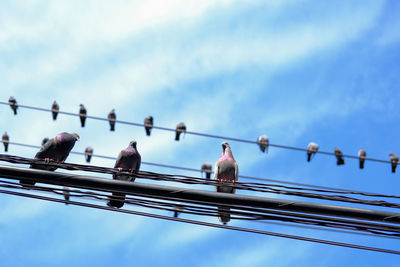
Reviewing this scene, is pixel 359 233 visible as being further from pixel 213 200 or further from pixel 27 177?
pixel 27 177

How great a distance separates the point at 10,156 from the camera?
498 cm

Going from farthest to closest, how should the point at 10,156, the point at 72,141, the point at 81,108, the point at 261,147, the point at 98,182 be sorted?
the point at 81,108, the point at 261,147, the point at 72,141, the point at 10,156, the point at 98,182

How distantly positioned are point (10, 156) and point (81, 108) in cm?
1324

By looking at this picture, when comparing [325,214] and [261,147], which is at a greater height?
[261,147]

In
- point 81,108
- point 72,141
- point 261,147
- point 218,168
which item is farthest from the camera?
point 81,108

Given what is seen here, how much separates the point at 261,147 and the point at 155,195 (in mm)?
12599

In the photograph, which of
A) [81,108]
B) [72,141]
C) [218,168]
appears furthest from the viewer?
[81,108]

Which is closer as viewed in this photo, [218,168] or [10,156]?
[10,156]

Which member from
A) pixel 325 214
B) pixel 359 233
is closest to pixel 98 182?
pixel 325 214

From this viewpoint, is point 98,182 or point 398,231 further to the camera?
point 98,182

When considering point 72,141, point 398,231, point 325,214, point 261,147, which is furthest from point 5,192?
point 261,147

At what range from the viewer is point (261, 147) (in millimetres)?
16516

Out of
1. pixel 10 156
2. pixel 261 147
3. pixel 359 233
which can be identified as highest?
pixel 261 147

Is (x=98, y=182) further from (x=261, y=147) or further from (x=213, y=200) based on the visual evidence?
(x=261, y=147)
